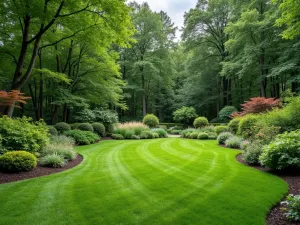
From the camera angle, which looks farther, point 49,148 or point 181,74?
point 181,74

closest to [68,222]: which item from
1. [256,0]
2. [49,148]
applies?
[49,148]

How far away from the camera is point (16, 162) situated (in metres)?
5.29

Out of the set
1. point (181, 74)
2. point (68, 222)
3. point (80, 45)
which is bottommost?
point (68, 222)

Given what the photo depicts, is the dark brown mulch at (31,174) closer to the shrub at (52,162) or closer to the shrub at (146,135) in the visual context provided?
the shrub at (52,162)

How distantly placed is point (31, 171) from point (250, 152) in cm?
683

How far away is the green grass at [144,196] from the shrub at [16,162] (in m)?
0.79

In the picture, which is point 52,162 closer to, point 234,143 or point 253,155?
point 253,155

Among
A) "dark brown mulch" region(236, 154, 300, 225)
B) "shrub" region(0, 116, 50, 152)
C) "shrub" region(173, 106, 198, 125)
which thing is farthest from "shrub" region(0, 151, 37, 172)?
Answer: "shrub" region(173, 106, 198, 125)

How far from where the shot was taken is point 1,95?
23.5 feet

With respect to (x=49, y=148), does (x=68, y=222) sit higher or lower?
lower

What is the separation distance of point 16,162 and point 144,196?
372 centimetres

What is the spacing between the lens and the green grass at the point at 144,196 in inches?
122

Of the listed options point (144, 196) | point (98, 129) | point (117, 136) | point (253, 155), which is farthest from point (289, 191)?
point (98, 129)

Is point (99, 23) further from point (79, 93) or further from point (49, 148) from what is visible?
point (79, 93)
